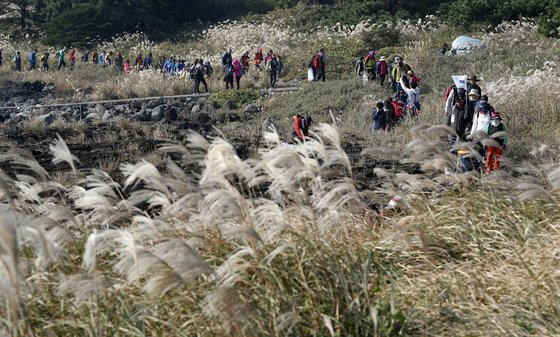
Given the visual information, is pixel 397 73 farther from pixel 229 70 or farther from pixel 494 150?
pixel 494 150

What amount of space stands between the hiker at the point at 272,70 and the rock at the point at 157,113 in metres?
5.18

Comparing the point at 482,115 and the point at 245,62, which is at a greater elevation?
the point at 482,115

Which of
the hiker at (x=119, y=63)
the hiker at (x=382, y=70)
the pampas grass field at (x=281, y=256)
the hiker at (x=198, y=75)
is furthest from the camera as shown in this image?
the hiker at (x=119, y=63)

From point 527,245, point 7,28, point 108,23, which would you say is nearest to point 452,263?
point 527,245

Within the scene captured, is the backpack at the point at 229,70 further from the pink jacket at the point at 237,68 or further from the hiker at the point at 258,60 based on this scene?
the hiker at the point at 258,60

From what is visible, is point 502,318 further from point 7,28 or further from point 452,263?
point 7,28

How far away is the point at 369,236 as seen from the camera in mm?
6668

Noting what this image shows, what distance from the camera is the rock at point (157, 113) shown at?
25.2 metres

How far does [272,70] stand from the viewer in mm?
29516

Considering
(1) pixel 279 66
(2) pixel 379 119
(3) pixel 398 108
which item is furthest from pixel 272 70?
(2) pixel 379 119

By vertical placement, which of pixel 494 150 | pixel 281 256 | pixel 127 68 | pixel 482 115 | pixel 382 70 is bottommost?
pixel 127 68

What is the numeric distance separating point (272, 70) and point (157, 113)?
18.9ft

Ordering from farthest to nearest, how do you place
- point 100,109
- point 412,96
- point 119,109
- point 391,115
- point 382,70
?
point 119,109 → point 100,109 → point 382,70 → point 412,96 → point 391,115

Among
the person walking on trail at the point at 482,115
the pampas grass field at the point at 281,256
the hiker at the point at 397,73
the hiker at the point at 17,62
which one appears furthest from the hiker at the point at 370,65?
the hiker at the point at 17,62
